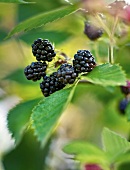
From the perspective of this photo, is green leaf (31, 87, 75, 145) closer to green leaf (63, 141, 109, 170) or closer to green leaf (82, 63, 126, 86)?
green leaf (82, 63, 126, 86)

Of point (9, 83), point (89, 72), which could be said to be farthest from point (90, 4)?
point (9, 83)

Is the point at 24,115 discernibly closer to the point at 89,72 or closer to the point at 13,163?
the point at 89,72

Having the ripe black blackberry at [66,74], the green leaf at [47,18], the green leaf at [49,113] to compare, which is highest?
the green leaf at [47,18]

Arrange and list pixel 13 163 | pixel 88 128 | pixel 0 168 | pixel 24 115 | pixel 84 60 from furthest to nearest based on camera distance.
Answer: pixel 88 128, pixel 0 168, pixel 13 163, pixel 24 115, pixel 84 60

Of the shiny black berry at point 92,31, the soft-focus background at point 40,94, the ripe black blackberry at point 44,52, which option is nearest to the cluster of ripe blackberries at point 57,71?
the ripe black blackberry at point 44,52

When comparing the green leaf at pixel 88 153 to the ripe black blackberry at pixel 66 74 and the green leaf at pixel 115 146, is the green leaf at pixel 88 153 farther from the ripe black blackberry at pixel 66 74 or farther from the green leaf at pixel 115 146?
the ripe black blackberry at pixel 66 74

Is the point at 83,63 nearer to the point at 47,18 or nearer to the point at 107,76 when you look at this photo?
the point at 107,76
